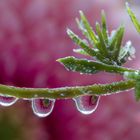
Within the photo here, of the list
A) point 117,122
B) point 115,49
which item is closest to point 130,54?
point 115,49

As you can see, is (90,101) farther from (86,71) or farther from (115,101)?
(115,101)

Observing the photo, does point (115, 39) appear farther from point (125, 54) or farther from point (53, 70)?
point (53, 70)

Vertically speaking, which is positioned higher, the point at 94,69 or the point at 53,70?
the point at 53,70

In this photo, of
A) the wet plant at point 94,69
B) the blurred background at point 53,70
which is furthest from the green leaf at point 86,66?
the blurred background at point 53,70

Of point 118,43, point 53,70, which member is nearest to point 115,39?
point 118,43

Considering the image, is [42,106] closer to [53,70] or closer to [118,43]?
[118,43]

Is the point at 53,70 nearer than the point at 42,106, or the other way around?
the point at 42,106
